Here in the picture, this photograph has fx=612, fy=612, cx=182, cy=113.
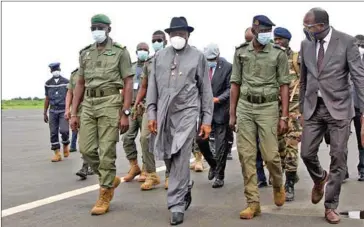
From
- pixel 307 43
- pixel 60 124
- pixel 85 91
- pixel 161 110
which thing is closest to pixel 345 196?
pixel 307 43

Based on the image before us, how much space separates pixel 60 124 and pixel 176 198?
23.4 ft

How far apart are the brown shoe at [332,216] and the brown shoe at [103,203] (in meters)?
2.43

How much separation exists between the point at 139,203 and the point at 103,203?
0.61 m

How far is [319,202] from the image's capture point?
23.7 ft

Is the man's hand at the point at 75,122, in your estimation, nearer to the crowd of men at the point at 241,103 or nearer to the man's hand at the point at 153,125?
the crowd of men at the point at 241,103

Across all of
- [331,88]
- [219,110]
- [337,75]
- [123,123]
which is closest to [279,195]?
[331,88]

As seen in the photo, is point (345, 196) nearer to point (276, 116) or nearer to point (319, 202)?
point (319, 202)

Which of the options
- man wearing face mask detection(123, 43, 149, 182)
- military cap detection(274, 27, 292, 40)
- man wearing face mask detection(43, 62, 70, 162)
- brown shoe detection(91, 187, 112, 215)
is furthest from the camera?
man wearing face mask detection(43, 62, 70, 162)

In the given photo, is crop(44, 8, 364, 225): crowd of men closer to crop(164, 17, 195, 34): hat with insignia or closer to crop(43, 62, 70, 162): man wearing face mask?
crop(164, 17, 195, 34): hat with insignia

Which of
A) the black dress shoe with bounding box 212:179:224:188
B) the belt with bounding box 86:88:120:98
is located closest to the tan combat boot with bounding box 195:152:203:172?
the black dress shoe with bounding box 212:179:224:188

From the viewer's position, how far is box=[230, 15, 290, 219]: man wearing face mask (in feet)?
21.9

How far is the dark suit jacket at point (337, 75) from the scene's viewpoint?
6188 mm

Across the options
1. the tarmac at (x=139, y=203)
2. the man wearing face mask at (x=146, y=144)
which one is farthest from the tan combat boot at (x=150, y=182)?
the tarmac at (x=139, y=203)

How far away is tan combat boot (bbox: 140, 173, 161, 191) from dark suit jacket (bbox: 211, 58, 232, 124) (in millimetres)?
1194
